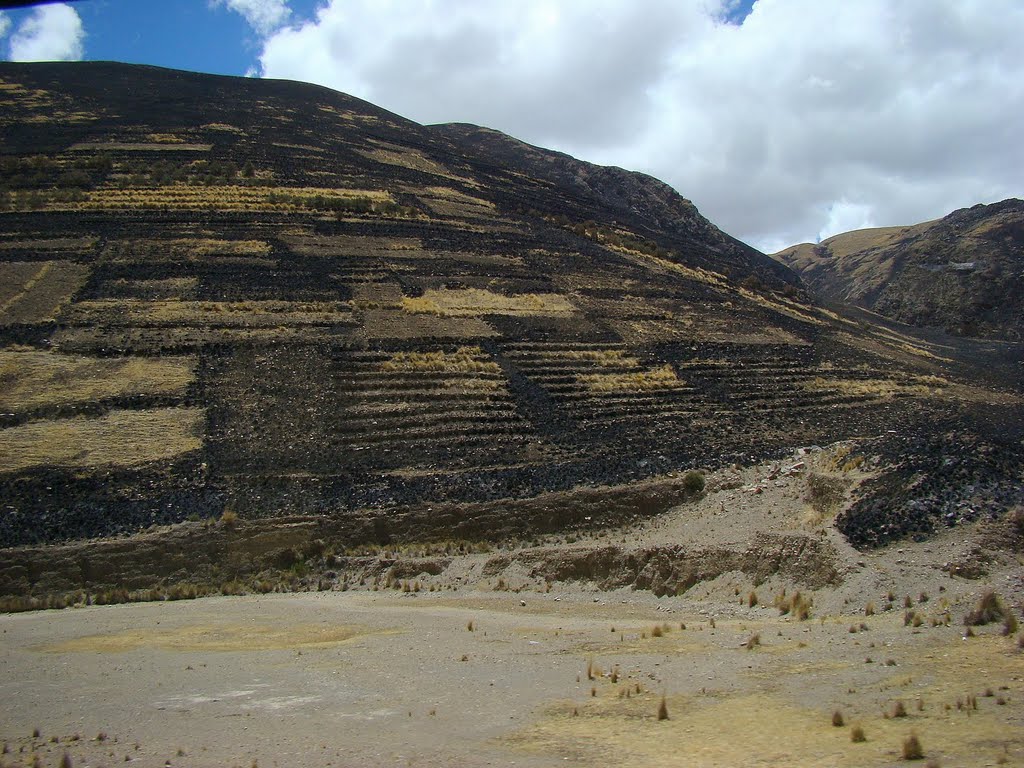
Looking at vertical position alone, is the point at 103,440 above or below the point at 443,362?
below

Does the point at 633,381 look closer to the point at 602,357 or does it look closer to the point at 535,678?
the point at 602,357

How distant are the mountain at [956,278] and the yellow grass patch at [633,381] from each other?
61107 millimetres

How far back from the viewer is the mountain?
269 ft

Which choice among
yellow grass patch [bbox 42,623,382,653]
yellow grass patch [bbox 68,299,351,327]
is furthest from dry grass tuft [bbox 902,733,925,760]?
yellow grass patch [bbox 68,299,351,327]

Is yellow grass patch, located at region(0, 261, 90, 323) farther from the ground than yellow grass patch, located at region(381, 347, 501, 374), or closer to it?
farther from the ground

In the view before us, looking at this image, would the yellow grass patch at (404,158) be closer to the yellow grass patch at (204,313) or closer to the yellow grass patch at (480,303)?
the yellow grass patch at (480,303)

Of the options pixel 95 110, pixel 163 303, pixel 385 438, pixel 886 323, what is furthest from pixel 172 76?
pixel 886 323

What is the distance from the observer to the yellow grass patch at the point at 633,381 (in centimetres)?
3359

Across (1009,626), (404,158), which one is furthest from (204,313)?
(404,158)

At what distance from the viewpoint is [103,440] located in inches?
969

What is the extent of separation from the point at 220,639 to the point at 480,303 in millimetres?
27748

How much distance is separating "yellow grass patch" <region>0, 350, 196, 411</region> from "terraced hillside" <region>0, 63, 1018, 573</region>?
0.12 m

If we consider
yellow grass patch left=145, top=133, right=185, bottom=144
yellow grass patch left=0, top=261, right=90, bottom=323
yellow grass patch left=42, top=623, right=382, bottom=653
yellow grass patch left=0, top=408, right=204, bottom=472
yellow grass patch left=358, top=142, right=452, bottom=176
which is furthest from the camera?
yellow grass patch left=358, top=142, right=452, bottom=176

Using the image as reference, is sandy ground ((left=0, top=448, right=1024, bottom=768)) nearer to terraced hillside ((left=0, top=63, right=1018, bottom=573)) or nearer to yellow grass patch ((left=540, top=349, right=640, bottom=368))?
terraced hillside ((left=0, top=63, right=1018, bottom=573))
